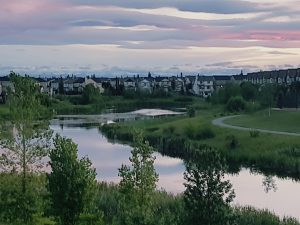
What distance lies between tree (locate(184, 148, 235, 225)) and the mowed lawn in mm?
39560

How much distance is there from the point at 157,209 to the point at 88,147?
31.9 meters

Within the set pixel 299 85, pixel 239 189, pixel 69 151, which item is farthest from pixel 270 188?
pixel 299 85

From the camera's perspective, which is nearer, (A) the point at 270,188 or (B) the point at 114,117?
(A) the point at 270,188

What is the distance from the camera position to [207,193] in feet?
51.5

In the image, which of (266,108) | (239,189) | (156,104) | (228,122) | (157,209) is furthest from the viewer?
(156,104)

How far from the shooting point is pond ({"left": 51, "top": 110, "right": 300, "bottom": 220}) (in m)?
31.7

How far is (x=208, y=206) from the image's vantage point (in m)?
15.5

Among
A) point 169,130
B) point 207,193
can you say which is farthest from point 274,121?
point 207,193

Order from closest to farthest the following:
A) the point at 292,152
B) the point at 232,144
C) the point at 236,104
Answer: the point at 292,152 → the point at 232,144 → the point at 236,104

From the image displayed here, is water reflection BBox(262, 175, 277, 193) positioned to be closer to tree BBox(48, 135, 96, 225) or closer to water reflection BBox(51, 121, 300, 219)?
water reflection BBox(51, 121, 300, 219)

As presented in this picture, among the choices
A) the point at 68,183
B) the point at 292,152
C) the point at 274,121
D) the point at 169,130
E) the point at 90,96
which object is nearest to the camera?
the point at 68,183

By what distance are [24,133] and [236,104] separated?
66.7 m

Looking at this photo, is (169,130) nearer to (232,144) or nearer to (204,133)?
(204,133)

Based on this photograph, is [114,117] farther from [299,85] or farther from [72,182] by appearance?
[72,182]
